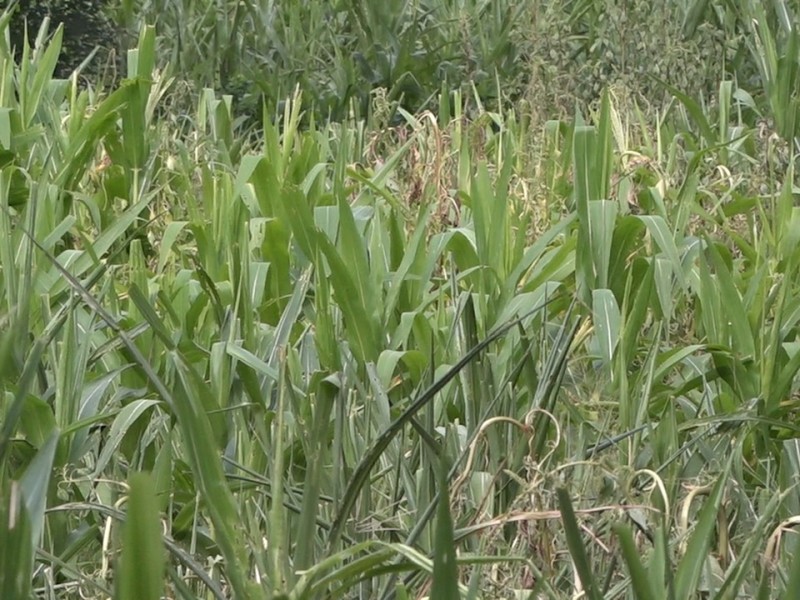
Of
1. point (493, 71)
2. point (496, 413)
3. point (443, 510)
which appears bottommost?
point (496, 413)

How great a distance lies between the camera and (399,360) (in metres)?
2.17

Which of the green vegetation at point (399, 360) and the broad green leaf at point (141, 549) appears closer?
the broad green leaf at point (141, 549)

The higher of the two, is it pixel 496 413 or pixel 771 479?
pixel 496 413

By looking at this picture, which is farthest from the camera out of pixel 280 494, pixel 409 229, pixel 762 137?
pixel 762 137

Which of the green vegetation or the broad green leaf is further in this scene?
the green vegetation

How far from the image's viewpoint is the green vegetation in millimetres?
1217

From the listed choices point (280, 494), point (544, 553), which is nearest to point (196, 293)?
point (544, 553)

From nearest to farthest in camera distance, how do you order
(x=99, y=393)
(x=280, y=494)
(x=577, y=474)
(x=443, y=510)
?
(x=443, y=510) → (x=280, y=494) → (x=577, y=474) → (x=99, y=393)

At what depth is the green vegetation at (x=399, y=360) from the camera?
1217 mm

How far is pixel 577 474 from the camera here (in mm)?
1695

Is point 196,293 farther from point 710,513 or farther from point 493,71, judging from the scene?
point 493,71

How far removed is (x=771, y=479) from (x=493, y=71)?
13.0 feet

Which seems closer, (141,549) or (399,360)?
(141,549)

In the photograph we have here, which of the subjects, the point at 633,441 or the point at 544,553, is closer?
the point at 544,553
